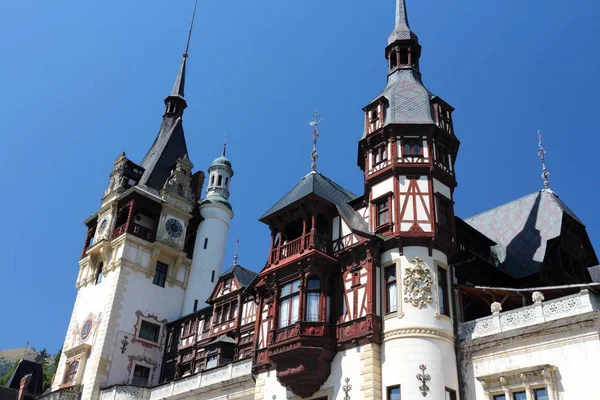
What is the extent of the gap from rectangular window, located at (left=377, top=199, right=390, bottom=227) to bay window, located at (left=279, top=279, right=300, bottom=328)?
514cm

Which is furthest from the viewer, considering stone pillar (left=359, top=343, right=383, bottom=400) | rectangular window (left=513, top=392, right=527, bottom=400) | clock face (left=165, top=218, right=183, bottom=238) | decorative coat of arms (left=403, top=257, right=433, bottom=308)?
clock face (left=165, top=218, right=183, bottom=238)

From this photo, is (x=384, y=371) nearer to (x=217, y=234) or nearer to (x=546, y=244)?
(x=546, y=244)

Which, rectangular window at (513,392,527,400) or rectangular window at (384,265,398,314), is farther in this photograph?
rectangular window at (384,265,398,314)

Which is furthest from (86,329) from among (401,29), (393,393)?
(401,29)

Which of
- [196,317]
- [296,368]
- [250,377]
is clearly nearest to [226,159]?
[196,317]

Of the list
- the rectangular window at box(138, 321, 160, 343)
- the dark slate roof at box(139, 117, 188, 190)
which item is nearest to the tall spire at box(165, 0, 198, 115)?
the dark slate roof at box(139, 117, 188, 190)

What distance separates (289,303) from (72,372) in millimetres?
22162

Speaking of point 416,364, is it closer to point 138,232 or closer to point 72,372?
point 72,372

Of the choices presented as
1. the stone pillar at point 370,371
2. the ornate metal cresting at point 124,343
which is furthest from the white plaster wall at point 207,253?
the stone pillar at point 370,371

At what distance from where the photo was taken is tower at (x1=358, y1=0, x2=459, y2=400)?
89.7 feet

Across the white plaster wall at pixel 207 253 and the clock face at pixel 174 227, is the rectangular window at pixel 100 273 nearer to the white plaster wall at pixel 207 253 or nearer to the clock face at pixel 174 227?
the clock face at pixel 174 227

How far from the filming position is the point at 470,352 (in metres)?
27.6

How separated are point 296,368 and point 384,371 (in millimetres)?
4134

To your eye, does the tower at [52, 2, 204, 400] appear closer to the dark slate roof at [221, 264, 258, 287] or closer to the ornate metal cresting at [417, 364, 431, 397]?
the dark slate roof at [221, 264, 258, 287]
